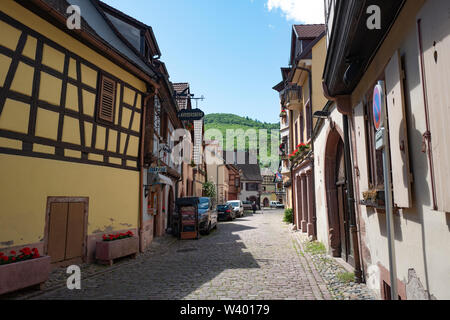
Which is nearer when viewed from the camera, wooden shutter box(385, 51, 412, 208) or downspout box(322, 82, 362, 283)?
wooden shutter box(385, 51, 412, 208)

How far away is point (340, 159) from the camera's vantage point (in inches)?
338

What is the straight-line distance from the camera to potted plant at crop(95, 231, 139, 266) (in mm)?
8664

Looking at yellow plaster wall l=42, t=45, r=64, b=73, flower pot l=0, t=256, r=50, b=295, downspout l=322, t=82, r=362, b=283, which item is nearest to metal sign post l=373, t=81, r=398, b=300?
downspout l=322, t=82, r=362, b=283

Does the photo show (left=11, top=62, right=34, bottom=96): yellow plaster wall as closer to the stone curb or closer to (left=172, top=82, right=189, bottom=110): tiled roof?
the stone curb

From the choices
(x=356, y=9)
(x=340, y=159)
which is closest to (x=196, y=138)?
(x=340, y=159)

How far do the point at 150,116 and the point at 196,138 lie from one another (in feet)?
56.7

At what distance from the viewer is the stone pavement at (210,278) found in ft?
19.1

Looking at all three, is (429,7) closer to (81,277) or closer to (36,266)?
(36,266)

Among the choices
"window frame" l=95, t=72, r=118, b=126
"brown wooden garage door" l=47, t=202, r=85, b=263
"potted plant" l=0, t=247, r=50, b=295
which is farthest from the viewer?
"window frame" l=95, t=72, r=118, b=126

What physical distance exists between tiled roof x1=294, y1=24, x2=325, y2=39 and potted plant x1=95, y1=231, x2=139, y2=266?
13173mm

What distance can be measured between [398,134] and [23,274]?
6500 millimetres

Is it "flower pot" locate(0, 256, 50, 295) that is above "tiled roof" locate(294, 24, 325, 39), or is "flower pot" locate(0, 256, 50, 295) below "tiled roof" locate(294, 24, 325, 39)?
below

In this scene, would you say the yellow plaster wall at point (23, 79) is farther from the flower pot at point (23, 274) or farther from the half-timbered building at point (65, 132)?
the flower pot at point (23, 274)

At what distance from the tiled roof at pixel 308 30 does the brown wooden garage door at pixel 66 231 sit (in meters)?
13.9
